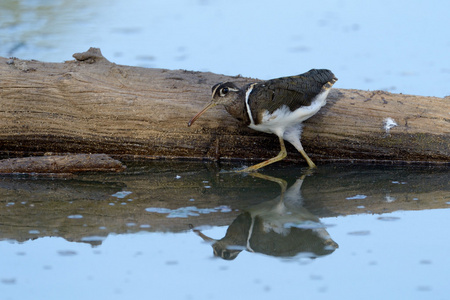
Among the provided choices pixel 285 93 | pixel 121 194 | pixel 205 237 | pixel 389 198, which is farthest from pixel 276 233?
pixel 285 93

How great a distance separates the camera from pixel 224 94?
27.1 ft

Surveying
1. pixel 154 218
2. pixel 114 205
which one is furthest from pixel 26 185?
pixel 154 218

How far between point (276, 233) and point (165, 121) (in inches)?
101

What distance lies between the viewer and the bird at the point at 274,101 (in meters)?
8.19

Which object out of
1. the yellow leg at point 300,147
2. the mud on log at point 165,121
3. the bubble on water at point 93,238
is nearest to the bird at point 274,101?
the yellow leg at point 300,147

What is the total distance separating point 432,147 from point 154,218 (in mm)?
3615

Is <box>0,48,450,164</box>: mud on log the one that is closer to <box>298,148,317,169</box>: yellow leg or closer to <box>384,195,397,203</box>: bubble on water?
<box>298,148,317,169</box>: yellow leg

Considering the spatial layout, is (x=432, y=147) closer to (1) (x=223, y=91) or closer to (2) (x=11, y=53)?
(1) (x=223, y=91)

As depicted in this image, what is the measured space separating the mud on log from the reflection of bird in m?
1.57

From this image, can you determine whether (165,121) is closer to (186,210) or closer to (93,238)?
(186,210)

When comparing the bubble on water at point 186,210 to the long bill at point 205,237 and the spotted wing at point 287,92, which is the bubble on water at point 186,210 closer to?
the long bill at point 205,237

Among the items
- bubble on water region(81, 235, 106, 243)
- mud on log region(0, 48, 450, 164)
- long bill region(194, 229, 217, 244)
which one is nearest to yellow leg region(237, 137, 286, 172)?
mud on log region(0, 48, 450, 164)

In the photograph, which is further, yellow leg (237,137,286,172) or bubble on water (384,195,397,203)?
yellow leg (237,137,286,172)

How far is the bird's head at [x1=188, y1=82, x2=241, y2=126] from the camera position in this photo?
8.26 metres
